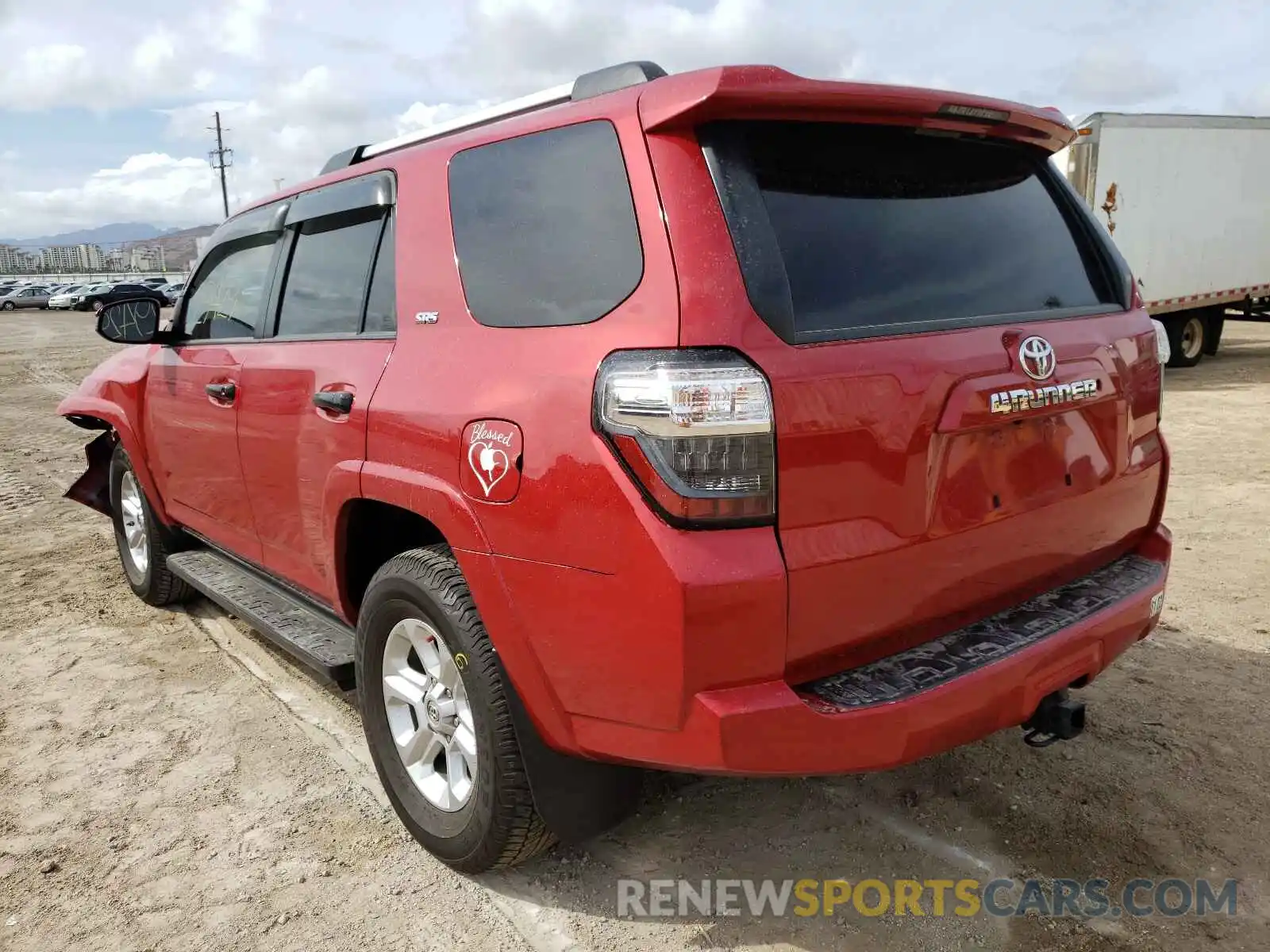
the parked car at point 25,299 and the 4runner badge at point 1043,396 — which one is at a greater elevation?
the parked car at point 25,299

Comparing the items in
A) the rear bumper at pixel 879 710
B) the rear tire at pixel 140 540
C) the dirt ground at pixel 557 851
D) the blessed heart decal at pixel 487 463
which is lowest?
the dirt ground at pixel 557 851

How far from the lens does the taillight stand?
6.10 ft

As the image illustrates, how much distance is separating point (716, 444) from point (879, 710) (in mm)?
643

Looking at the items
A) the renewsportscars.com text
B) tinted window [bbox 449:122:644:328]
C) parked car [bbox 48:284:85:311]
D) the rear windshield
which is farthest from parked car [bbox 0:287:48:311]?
the rear windshield

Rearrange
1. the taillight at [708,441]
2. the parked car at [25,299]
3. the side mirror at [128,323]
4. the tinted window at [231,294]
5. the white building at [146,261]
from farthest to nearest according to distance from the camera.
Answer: the white building at [146,261] → the parked car at [25,299] → the side mirror at [128,323] → the tinted window at [231,294] → the taillight at [708,441]

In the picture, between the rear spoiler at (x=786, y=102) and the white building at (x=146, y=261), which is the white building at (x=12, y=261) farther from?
the rear spoiler at (x=786, y=102)

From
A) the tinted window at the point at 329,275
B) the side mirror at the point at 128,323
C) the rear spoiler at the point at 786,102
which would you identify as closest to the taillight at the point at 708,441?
the rear spoiler at the point at 786,102

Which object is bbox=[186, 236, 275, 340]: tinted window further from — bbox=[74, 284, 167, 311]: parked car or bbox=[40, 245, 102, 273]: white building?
bbox=[40, 245, 102, 273]: white building

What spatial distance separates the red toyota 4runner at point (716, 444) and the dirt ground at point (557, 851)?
0.92ft

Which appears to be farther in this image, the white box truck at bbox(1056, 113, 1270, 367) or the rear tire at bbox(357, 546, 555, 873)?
the white box truck at bbox(1056, 113, 1270, 367)

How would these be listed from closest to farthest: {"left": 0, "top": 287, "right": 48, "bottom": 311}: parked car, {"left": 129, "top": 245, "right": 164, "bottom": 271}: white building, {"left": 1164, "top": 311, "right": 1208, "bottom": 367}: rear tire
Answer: {"left": 1164, "top": 311, "right": 1208, "bottom": 367}: rear tire < {"left": 0, "top": 287, "right": 48, "bottom": 311}: parked car < {"left": 129, "top": 245, "right": 164, "bottom": 271}: white building

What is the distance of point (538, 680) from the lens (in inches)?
84.5

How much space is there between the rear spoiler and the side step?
1.92m

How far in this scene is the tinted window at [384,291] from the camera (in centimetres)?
270
